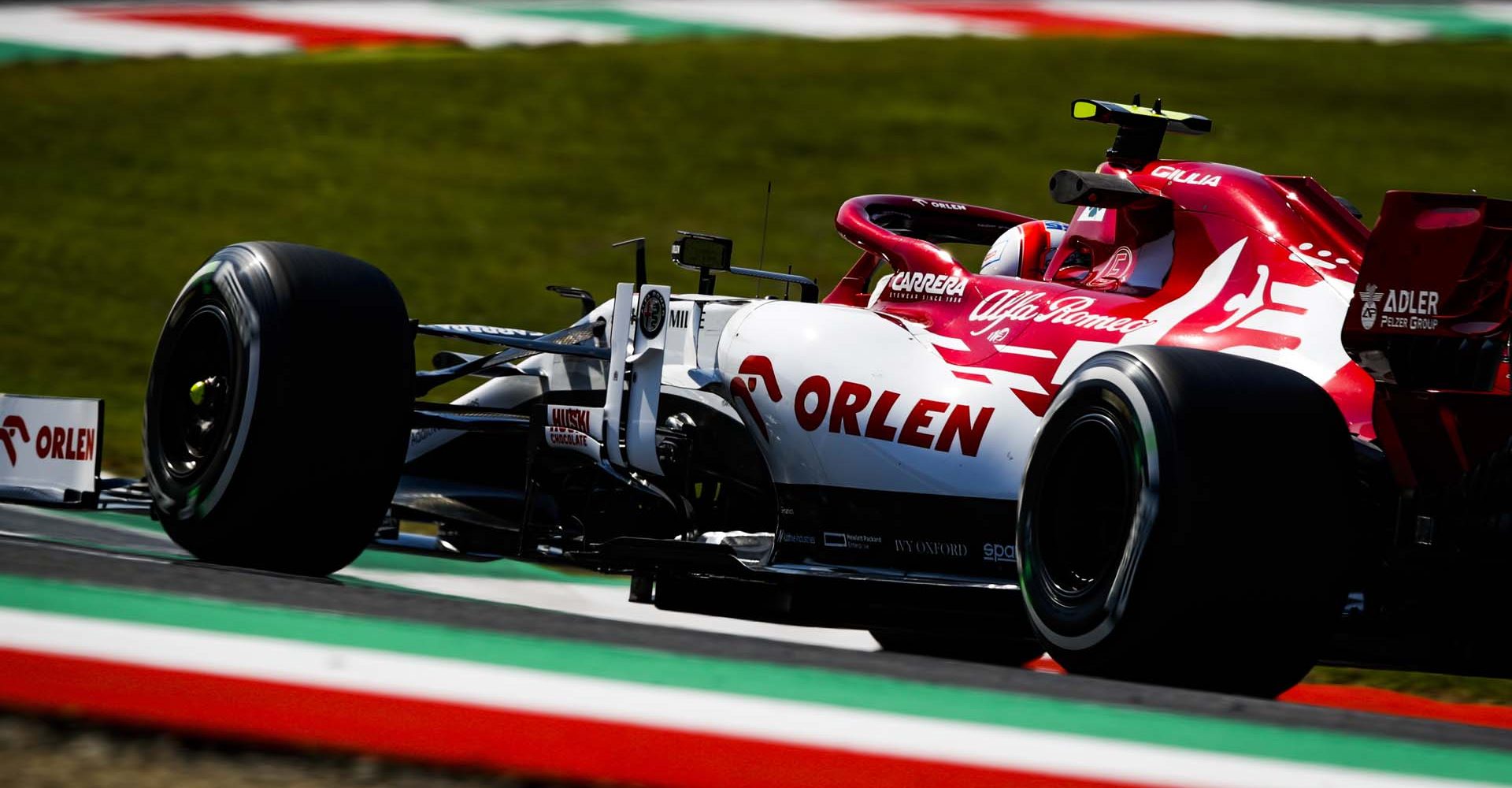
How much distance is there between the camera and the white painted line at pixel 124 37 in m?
20.7

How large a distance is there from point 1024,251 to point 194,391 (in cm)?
239

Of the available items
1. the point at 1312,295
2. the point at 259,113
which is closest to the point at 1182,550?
the point at 1312,295

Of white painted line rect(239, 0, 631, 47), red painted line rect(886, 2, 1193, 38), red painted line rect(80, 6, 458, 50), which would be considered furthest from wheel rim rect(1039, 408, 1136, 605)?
red painted line rect(886, 2, 1193, 38)

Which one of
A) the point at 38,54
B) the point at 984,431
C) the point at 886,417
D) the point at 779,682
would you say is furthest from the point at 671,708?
Result: the point at 38,54

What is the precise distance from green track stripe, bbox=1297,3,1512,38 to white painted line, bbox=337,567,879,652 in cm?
1930

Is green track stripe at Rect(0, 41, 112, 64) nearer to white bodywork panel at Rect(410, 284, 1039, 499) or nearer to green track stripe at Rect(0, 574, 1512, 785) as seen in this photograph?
white bodywork panel at Rect(410, 284, 1039, 499)

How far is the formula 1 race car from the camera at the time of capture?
367 centimetres

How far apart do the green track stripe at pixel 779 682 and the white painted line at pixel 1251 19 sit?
71.6 ft

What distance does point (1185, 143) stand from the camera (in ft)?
69.4

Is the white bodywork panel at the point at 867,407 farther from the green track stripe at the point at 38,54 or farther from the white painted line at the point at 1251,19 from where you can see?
the white painted line at the point at 1251,19

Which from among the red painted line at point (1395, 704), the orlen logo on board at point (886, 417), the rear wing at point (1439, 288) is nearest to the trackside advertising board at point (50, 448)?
the orlen logo on board at point (886, 417)

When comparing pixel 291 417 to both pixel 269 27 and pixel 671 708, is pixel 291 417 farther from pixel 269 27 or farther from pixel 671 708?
pixel 269 27

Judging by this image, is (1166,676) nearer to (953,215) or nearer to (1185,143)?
(953,215)

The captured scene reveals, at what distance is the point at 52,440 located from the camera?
20.4 feet
